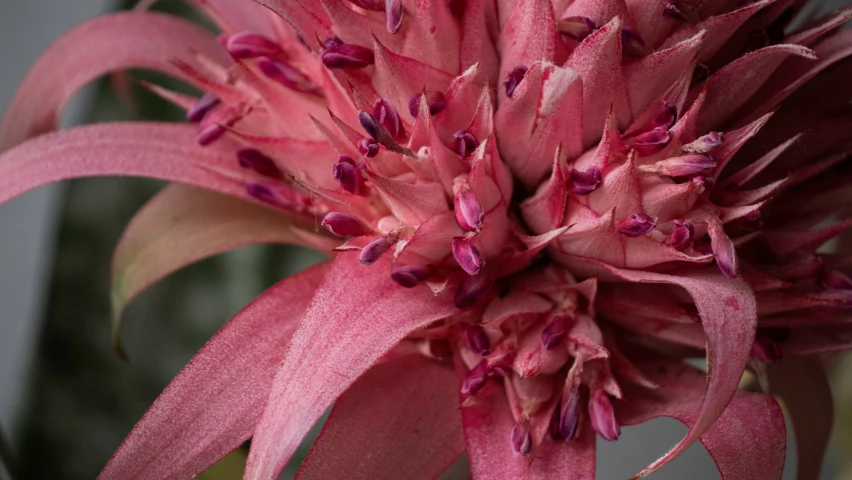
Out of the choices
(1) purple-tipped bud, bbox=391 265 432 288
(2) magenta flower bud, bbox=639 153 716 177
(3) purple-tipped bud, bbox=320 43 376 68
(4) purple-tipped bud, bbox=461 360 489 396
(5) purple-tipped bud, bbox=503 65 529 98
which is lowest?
(4) purple-tipped bud, bbox=461 360 489 396

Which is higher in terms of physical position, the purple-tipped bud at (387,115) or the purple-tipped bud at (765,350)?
the purple-tipped bud at (387,115)

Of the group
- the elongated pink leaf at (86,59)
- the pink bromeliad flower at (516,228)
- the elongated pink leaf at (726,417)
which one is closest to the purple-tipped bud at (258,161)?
the pink bromeliad flower at (516,228)

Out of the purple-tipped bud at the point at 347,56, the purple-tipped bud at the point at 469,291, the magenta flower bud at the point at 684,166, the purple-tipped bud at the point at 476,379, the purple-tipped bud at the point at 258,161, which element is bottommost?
the purple-tipped bud at the point at 476,379

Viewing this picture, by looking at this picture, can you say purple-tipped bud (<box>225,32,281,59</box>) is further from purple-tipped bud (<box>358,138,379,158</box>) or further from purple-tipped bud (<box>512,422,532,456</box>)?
purple-tipped bud (<box>512,422,532,456</box>)

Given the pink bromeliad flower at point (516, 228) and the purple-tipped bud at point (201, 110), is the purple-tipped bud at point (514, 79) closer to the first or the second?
the pink bromeliad flower at point (516, 228)

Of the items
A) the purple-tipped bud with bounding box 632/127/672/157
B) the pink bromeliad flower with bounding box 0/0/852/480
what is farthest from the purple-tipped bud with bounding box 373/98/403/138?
the purple-tipped bud with bounding box 632/127/672/157

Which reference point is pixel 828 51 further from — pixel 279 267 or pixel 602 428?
pixel 279 267

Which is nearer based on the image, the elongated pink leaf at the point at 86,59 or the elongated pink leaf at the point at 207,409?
the elongated pink leaf at the point at 207,409
